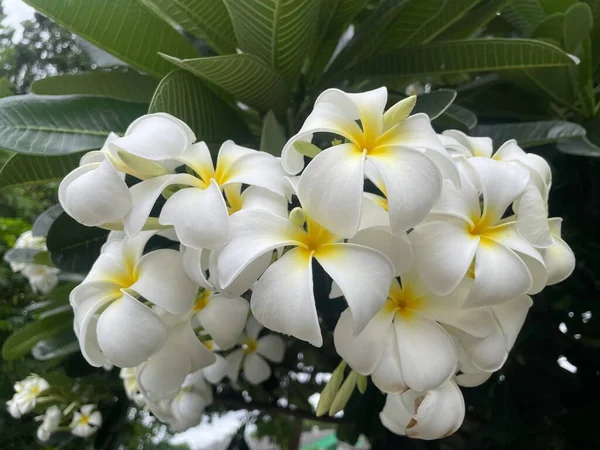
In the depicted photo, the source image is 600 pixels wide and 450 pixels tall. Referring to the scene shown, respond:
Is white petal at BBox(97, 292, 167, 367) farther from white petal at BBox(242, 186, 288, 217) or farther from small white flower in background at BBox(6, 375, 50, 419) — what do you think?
small white flower in background at BBox(6, 375, 50, 419)

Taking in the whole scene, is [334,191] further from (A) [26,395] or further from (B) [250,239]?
(A) [26,395]

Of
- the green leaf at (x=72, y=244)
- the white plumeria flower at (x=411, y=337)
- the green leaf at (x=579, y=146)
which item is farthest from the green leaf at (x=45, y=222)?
the green leaf at (x=579, y=146)

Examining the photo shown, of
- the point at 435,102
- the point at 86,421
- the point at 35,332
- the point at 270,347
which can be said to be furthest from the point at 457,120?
the point at 86,421

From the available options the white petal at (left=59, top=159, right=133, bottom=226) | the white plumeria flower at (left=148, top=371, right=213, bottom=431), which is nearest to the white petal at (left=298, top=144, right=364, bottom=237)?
the white petal at (left=59, top=159, right=133, bottom=226)

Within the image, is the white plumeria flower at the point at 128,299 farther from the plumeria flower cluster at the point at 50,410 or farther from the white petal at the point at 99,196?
the plumeria flower cluster at the point at 50,410

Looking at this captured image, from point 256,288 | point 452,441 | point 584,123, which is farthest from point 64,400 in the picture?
point 584,123

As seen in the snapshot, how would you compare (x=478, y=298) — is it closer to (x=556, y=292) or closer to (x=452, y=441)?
(x=556, y=292)
